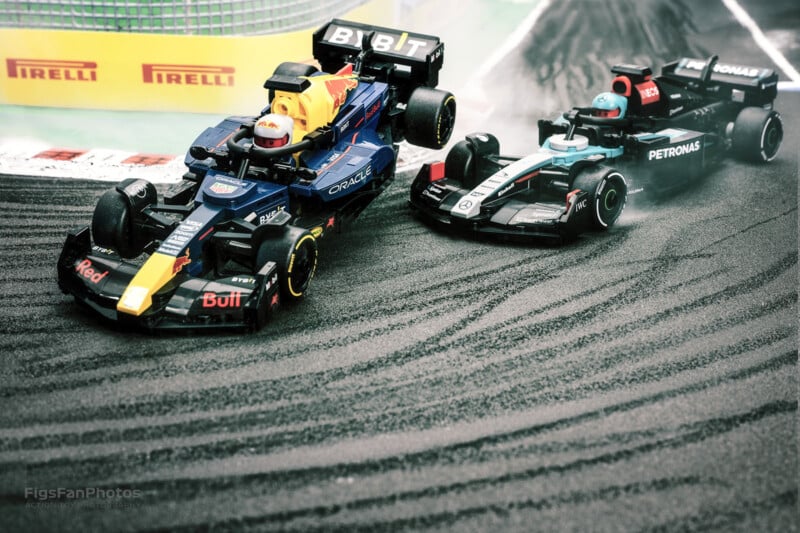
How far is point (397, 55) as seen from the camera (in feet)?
26.1

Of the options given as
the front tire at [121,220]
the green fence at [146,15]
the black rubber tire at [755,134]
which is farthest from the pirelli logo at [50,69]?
the black rubber tire at [755,134]

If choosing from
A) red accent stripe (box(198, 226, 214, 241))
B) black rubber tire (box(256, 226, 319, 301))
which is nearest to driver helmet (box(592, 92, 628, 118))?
black rubber tire (box(256, 226, 319, 301))

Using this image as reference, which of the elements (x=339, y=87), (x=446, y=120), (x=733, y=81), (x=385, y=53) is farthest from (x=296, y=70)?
(x=733, y=81)

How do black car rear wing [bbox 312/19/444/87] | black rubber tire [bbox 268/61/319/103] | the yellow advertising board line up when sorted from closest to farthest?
1. black rubber tire [bbox 268/61/319/103]
2. black car rear wing [bbox 312/19/444/87]
3. the yellow advertising board

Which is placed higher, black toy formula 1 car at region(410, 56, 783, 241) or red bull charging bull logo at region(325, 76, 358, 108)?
red bull charging bull logo at region(325, 76, 358, 108)

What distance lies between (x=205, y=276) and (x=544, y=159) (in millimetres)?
3075

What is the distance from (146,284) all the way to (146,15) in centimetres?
546

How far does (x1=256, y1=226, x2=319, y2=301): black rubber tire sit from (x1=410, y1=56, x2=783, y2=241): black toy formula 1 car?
5.06ft

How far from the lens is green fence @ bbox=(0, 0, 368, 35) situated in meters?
9.94

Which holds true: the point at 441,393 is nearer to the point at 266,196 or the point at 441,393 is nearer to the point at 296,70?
the point at 266,196

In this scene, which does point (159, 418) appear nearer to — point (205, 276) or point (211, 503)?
point (211, 503)

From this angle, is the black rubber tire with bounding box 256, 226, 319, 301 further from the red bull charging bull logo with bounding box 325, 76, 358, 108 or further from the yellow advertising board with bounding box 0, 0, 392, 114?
Result: the yellow advertising board with bounding box 0, 0, 392, 114

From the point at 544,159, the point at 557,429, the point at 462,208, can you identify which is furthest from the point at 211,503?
the point at 544,159

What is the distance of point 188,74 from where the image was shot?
981 cm
